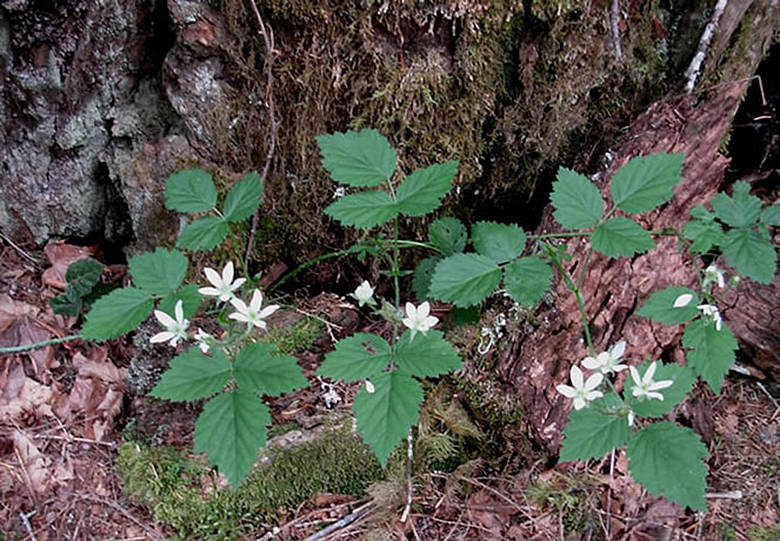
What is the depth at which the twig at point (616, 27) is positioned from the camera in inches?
73.1

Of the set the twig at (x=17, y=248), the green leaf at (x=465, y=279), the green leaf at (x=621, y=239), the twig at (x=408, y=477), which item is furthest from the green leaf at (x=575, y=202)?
the twig at (x=17, y=248)

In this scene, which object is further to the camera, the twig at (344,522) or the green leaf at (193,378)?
the twig at (344,522)

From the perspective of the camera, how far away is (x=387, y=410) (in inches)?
51.3

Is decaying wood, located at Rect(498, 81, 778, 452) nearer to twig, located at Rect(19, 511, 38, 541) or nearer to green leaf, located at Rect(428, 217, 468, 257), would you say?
green leaf, located at Rect(428, 217, 468, 257)

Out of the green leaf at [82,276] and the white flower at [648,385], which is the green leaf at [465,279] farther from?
the green leaf at [82,276]

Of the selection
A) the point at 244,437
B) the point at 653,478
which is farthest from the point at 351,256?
the point at 653,478

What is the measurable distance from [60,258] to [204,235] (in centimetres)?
105

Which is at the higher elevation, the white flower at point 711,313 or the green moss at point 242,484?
the white flower at point 711,313

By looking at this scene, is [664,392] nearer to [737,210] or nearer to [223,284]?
[737,210]

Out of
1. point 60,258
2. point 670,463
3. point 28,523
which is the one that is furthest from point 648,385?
point 60,258

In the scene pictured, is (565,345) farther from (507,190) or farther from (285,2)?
(285,2)

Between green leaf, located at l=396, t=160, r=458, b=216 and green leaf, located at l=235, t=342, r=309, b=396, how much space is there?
1.57 ft

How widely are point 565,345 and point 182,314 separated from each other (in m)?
1.14

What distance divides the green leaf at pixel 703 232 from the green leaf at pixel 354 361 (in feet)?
2.81
